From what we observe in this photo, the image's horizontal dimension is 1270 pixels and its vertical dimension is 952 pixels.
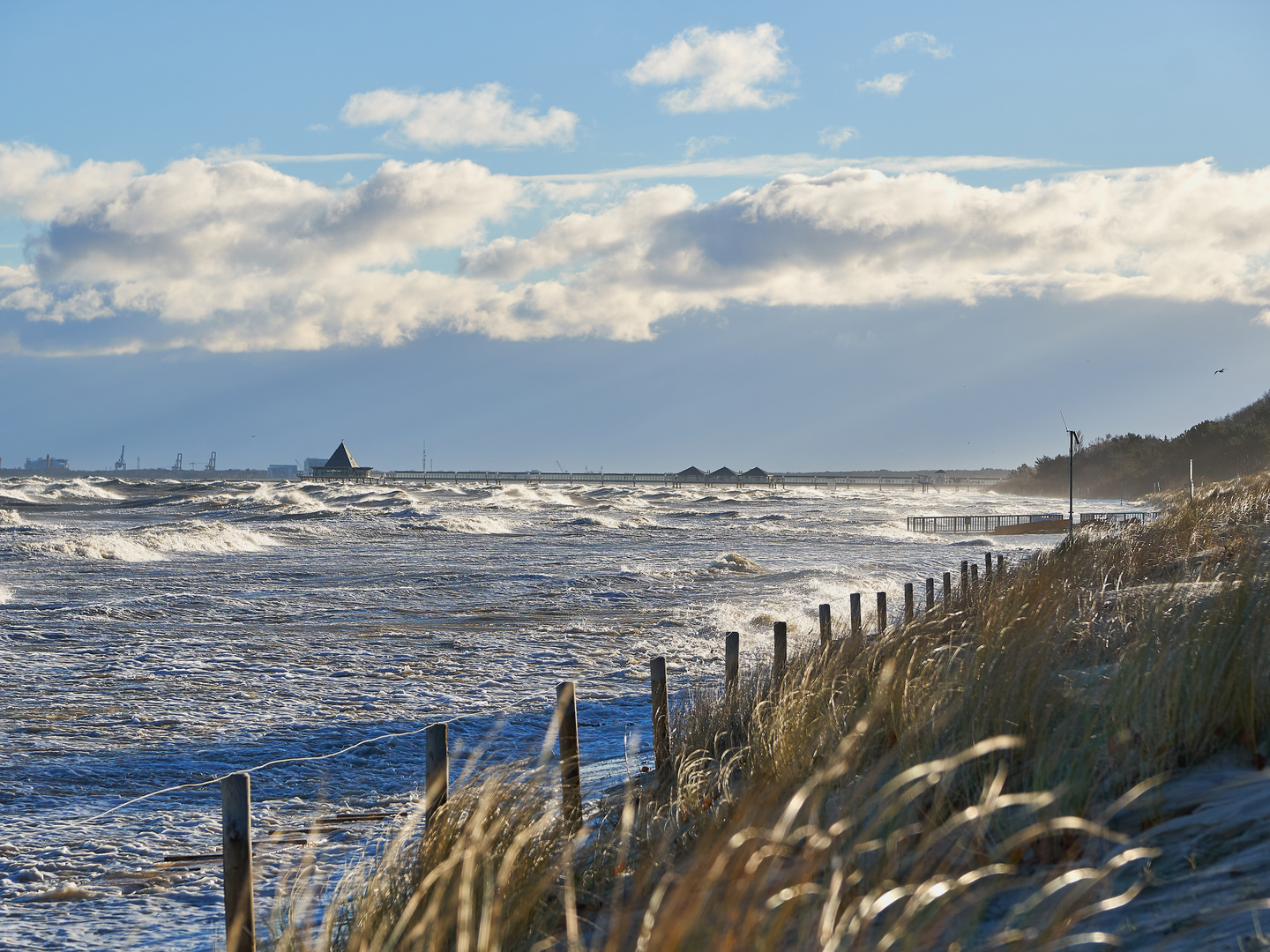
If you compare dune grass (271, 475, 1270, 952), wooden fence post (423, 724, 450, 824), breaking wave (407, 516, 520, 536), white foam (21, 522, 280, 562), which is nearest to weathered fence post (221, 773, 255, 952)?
dune grass (271, 475, 1270, 952)

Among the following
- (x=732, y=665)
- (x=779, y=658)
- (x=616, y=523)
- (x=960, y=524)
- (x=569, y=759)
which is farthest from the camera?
(x=960, y=524)

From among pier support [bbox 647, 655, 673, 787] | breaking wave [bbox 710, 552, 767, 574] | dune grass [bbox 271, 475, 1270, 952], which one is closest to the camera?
dune grass [bbox 271, 475, 1270, 952]

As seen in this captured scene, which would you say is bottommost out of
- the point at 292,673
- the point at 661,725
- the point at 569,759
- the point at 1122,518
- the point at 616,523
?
the point at 292,673

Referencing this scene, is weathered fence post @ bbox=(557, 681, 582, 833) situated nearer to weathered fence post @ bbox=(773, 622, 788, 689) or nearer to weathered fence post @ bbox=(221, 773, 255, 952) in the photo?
weathered fence post @ bbox=(221, 773, 255, 952)

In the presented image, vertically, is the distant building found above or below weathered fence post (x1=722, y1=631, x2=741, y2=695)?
above

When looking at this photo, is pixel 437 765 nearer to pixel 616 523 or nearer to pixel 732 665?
pixel 732 665

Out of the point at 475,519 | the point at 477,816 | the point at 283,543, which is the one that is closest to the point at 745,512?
the point at 475,519

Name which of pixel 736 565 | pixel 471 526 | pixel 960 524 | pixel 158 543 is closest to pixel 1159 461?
pixel 960 524

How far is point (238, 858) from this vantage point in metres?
3.65

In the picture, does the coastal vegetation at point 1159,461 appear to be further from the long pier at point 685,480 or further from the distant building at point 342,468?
the distant building at point 342,468

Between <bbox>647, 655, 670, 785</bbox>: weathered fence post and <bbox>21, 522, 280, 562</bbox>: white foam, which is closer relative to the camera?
<bbox>647, 655, 670, 785</bbox>: weathered fence post

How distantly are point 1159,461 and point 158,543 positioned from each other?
92707mm

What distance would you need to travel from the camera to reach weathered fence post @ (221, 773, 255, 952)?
3.59m

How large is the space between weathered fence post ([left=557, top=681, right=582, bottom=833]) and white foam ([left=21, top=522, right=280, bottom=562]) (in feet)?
79.8
